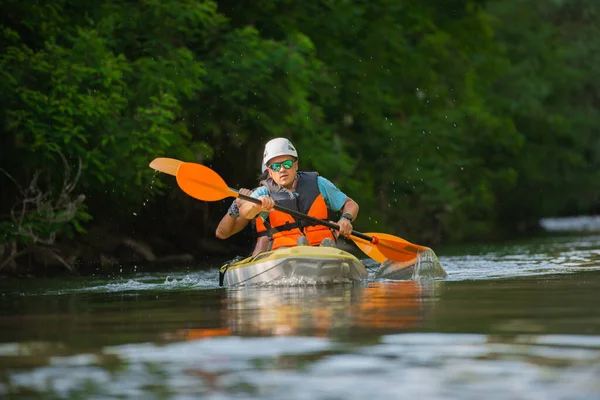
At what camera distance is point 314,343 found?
24.8 ft

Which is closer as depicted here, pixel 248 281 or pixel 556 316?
pixel 556 316

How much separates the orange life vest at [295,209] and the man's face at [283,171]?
0.31ft

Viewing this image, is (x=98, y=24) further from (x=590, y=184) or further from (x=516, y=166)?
(x=590, y=184)

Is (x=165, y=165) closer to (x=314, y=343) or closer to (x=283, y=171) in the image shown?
(x=283, y=171)

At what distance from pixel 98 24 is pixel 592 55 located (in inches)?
1036

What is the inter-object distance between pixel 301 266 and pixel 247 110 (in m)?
10.2

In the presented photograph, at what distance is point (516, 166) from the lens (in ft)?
136

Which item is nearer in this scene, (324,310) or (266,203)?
(324,310)

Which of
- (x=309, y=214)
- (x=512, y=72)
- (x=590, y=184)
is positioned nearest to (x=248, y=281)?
(x=309, y=214)

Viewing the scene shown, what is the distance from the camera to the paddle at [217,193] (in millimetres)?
14812

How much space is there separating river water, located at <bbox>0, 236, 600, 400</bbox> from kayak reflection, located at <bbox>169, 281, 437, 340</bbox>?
0.5 inches

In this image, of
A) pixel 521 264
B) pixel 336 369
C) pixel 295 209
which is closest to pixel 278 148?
pixel 295 209

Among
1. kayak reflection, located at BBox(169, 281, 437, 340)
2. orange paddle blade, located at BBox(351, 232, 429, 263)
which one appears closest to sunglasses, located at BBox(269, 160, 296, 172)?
kayak reflection, located at BBox(169, 281, 437, 340)

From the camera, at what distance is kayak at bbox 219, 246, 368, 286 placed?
13.3 m
